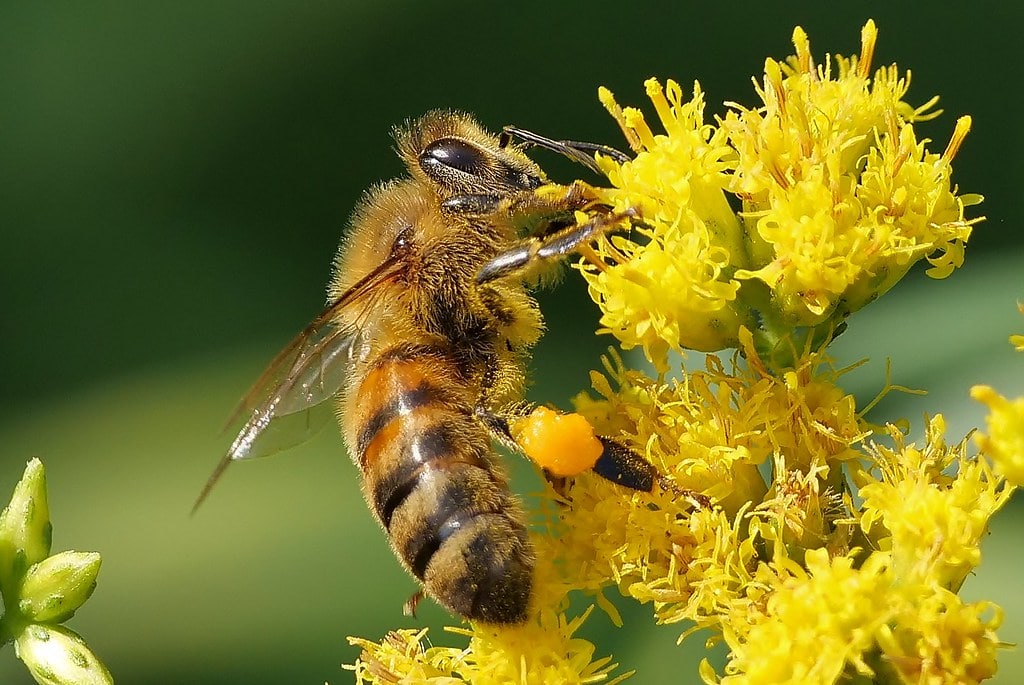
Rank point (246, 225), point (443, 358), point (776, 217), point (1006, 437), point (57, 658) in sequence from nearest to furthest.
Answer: point (1006, 437)
point (57, 658)
point (776, 217)
point (443, 358)
point (246, 225)

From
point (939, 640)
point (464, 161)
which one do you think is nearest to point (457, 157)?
point (464, 161)

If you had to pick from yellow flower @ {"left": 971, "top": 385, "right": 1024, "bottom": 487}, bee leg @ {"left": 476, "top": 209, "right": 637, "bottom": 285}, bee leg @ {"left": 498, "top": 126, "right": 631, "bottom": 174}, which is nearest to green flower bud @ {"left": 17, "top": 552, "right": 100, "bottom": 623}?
bee leg @ {"left": 476, "top": 209, "right": 637, "bottom": 285}

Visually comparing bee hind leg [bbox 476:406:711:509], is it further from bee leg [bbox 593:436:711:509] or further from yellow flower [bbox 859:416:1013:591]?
yellow flower [bbox 859:416:1013:591]

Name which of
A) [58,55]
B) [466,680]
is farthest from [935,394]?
[58,55]

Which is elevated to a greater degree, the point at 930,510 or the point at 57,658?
the point at 57,658

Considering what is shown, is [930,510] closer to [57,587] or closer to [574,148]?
[574,148]

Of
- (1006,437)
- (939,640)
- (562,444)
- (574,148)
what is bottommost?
(939,640)

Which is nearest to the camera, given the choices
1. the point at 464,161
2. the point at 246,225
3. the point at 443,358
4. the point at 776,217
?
the point at 776,217

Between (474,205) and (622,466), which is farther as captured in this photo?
(474,205)

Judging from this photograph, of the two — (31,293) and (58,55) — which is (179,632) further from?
(58,55)
